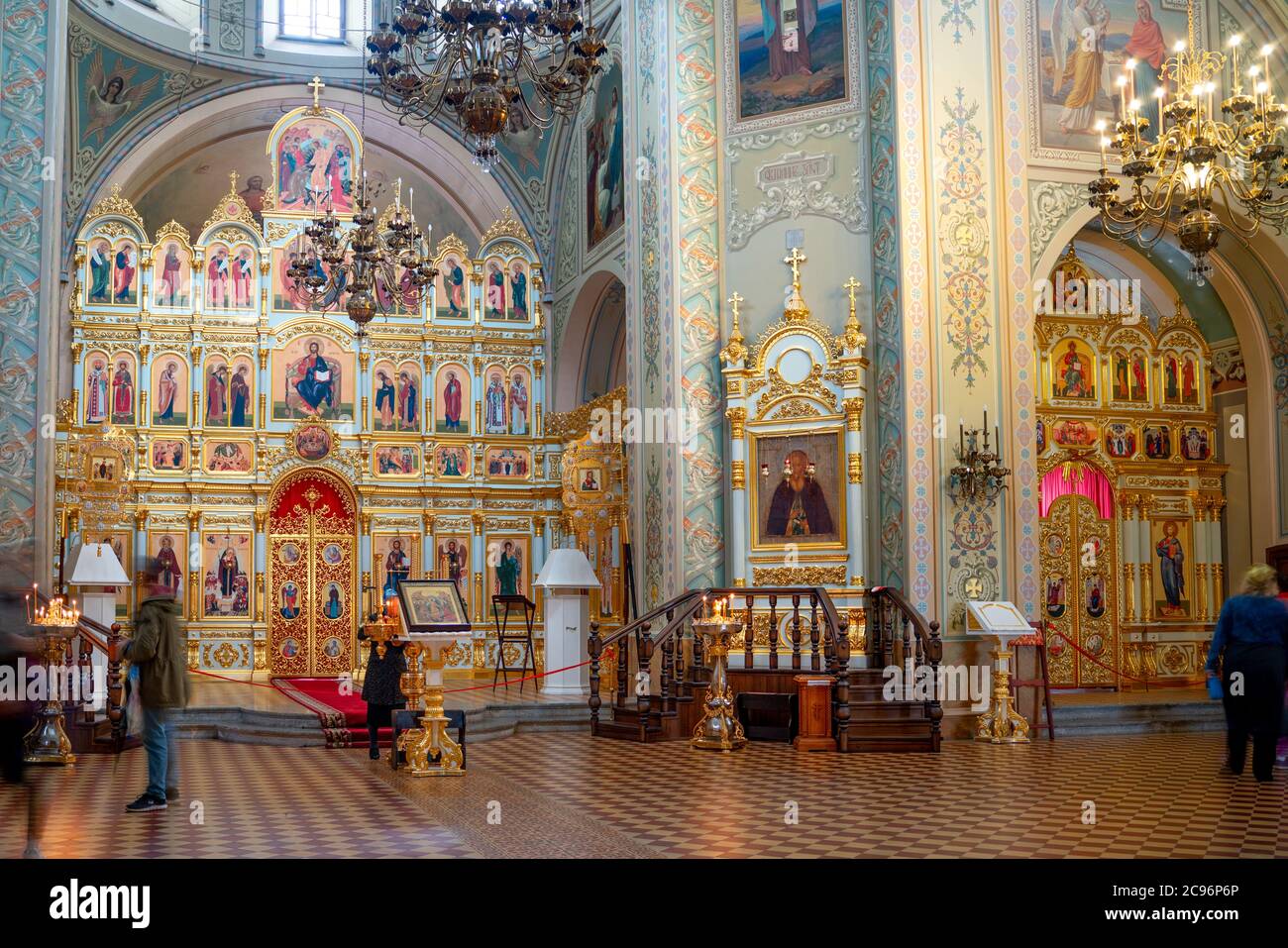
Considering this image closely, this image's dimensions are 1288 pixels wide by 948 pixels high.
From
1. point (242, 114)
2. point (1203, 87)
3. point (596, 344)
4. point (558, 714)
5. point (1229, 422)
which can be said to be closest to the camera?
point (1203, 87)

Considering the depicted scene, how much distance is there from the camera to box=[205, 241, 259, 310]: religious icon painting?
19391 millimetres

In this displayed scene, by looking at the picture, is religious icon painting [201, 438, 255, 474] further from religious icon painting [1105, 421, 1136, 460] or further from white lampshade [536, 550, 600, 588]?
religious icon painting [1105, 421, 1136, 460]

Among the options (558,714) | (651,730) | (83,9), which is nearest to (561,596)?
(558,714)

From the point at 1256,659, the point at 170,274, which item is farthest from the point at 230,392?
the point at 1256,659

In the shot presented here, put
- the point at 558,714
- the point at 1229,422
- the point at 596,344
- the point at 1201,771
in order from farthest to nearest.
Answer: the point at 596,344, the point at 1229,422, the point at 558,714, the point at 1201,771

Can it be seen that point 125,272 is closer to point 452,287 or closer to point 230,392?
point 230,392

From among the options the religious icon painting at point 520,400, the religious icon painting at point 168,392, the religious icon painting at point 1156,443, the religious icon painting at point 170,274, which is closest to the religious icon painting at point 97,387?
the religious icon painting at point 168,392

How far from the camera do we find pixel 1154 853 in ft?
21.5

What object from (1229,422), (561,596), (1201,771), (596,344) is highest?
(596,344)

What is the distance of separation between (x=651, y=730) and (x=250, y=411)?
9.59 metres

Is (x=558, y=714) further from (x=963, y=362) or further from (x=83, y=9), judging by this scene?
(x=83, y=9)

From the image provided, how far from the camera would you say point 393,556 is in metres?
19.6

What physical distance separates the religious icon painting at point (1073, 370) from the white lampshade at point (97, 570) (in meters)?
11.2

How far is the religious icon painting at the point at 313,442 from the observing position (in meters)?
19.3
